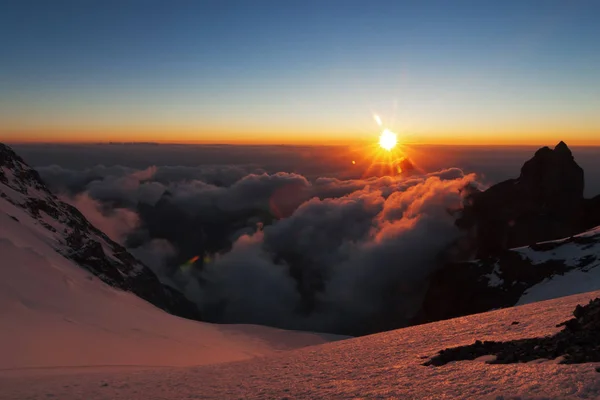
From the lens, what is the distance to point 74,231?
119 m

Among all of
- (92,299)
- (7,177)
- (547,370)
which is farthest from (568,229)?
(7,177)

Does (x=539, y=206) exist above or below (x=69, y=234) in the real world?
above

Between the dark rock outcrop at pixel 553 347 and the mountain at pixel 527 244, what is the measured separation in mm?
47957

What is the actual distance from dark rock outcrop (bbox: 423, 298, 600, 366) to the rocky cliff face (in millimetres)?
93492

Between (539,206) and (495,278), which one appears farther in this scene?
(539,206)

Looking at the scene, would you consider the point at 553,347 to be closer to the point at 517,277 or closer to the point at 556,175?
the point at 517,277

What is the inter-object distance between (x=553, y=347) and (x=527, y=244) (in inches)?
5108

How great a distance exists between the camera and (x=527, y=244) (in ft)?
421

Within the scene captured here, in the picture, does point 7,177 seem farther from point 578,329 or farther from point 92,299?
point 578,329

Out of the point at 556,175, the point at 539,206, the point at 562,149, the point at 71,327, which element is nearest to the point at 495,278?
the point at 539,206

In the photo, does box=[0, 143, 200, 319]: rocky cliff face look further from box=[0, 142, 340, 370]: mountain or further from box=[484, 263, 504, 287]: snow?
box=[484, 263, 504, 287]: snow

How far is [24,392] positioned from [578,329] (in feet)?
63.6

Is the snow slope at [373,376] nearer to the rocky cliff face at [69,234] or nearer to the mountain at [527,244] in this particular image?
the mountain at [527,244]

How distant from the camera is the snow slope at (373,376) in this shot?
10.7 meters
